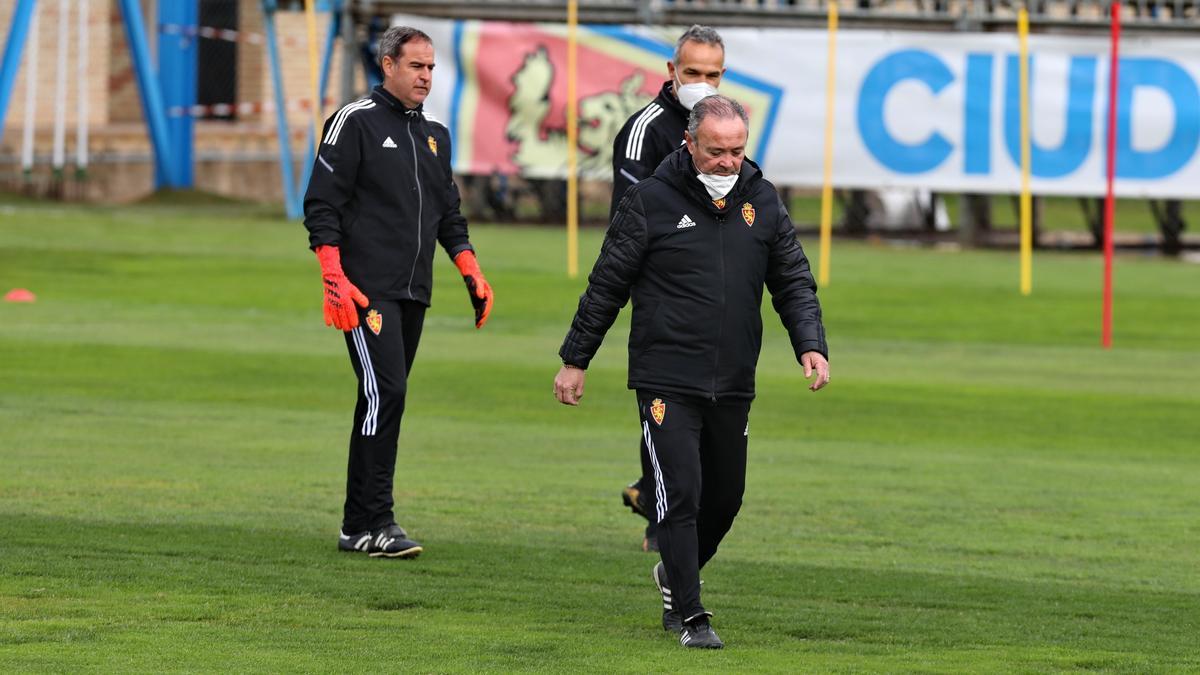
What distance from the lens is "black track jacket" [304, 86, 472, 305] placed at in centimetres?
867

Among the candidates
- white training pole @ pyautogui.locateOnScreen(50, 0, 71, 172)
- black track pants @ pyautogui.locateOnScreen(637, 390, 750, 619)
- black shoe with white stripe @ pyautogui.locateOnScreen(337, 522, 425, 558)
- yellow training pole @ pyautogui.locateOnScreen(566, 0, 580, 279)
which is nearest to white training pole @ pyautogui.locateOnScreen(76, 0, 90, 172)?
white training pole @ pyautogui.locateOnScreen(50, 0, 71, 172)

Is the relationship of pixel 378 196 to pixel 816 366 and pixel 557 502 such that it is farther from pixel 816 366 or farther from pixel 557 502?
pixel 816 366

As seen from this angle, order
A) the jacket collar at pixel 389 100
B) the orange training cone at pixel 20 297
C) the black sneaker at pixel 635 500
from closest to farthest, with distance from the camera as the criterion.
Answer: the jacket collar at pixel 389 100 → the black sneaker at pixel 635 500 → the orange training cone at pixel 20 297

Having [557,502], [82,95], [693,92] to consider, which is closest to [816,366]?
[693,92]

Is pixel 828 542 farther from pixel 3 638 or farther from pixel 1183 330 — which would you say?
pixel 1183 330

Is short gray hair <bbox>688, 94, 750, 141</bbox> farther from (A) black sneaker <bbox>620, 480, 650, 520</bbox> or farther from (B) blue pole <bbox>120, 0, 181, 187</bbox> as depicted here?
(B) blue pole <bbox>120, 0, 181, 187</bbox>

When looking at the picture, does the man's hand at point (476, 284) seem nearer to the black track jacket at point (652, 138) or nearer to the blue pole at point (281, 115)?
the black track jacket at point (652, 138)

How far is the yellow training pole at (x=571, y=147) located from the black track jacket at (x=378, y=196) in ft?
47.3

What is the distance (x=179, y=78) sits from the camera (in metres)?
36.9

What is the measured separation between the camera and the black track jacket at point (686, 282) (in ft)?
23.1

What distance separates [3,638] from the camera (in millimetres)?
6797

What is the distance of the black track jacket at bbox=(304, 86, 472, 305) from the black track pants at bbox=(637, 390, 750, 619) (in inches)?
75.2

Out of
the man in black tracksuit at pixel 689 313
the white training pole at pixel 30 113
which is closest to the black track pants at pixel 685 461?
the man in black tracksuit at pixel 689 313

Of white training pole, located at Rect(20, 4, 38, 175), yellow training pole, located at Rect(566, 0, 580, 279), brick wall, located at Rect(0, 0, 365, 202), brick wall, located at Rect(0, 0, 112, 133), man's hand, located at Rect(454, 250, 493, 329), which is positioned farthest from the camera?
brick wall, located at Rect(0, 0, 112, 133)
